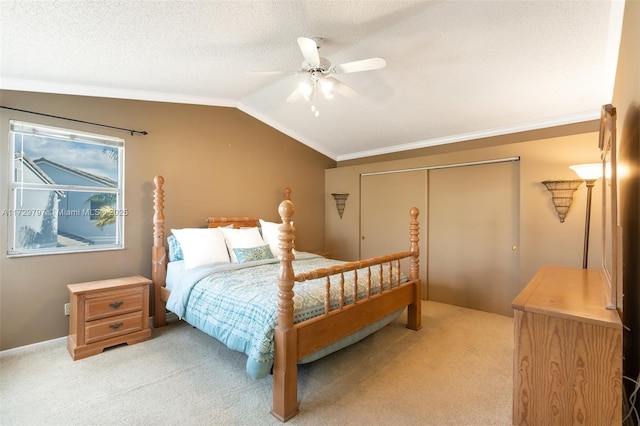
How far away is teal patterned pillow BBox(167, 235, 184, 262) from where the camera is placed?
328 centimetres

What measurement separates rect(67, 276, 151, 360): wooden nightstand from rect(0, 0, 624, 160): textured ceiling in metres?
1.91

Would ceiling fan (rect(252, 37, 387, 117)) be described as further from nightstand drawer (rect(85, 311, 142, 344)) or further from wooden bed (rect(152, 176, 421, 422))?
nightstand drawer (rect(85, 311, 142, 344))

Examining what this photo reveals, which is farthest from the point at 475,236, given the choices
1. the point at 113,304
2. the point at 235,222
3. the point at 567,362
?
the point at 113,304

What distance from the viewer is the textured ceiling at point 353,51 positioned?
6.51 ft

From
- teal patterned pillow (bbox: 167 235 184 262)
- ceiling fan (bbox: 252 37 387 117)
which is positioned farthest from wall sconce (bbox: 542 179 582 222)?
teal patterned pillow (bbox: 167 235 184 262)

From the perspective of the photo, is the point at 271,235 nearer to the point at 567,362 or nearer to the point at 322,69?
the point at 322,69

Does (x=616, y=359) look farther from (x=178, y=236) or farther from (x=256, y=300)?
(x=178, y=236)

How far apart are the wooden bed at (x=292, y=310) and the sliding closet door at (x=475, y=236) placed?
1.18 metres

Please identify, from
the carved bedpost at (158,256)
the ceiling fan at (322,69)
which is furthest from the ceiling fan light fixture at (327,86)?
the carved bedpost at (158,256)

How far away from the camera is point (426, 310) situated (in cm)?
377

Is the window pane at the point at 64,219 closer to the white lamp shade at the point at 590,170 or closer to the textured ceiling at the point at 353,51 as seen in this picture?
the textured ceiling at the point at 353,51

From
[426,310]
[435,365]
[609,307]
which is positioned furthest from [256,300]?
[426,310]

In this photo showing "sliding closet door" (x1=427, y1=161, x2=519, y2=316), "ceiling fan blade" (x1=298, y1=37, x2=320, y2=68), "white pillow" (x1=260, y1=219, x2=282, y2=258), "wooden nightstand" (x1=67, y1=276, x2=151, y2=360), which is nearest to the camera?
"ceiling fan blade" (x1=298, y1=37, x2=320, y2=68)

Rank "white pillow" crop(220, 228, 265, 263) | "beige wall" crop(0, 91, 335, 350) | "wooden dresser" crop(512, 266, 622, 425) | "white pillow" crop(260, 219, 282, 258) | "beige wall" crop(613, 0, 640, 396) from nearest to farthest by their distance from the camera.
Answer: "wooden dresser" crop(512, 266, 622, 425), "beige wall" crop(613, 0, 640, 396), "beige wall" crop(0, 91, 335, 350), "white pillow" crop(220, 228, 265, 263), "white pillow" crop(260, 219, 282, 258)
